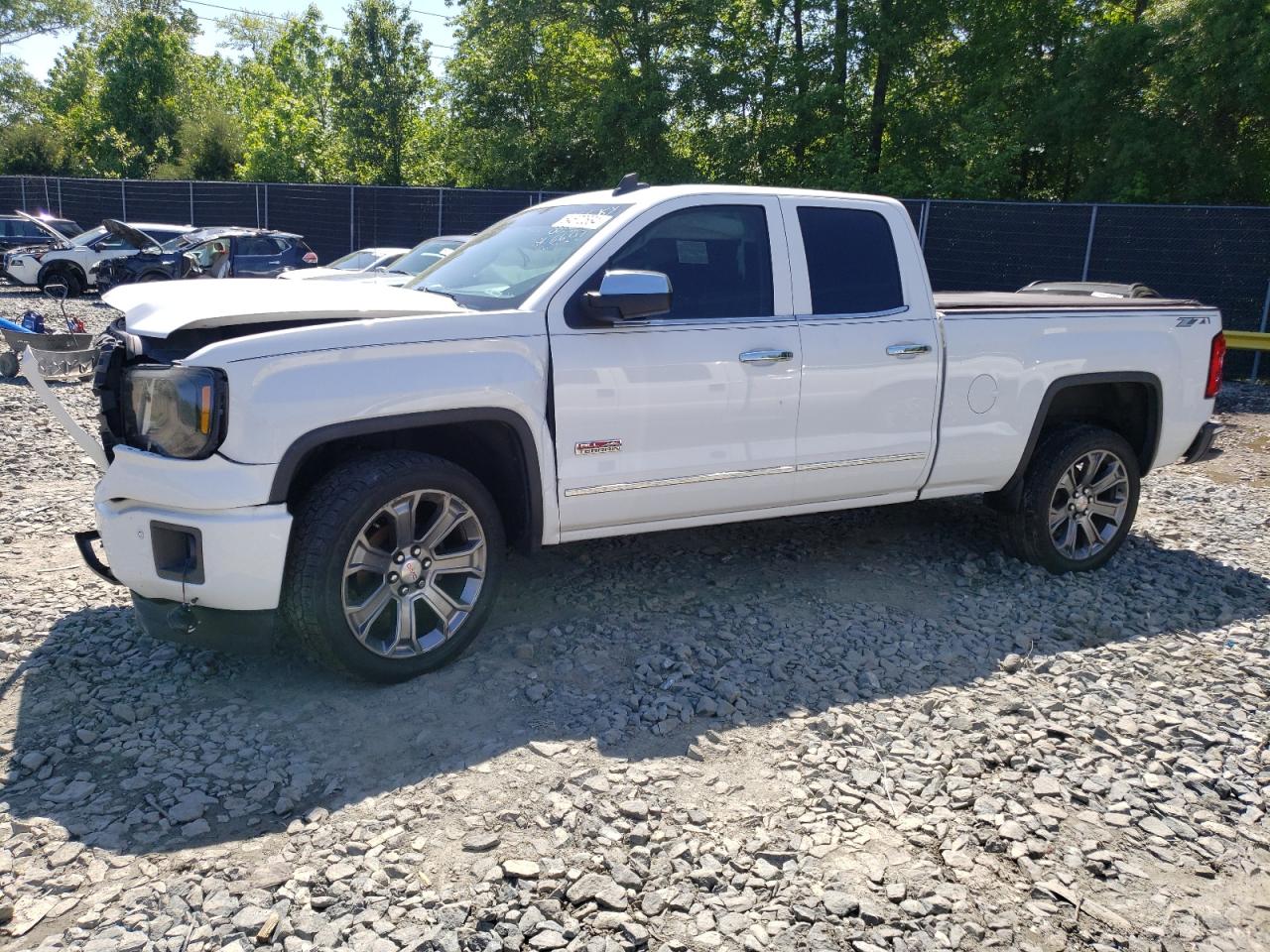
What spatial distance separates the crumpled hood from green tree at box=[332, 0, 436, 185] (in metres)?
31.3

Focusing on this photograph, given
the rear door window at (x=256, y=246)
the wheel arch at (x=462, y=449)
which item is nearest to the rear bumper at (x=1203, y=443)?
the wheel arch at (x=462, y=449)

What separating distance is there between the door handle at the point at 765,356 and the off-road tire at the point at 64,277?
21.3 meters

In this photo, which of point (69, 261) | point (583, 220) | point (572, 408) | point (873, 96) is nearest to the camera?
point (572, 408)

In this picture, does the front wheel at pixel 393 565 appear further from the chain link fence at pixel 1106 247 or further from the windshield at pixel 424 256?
the chain link fence at pixel 1106 247

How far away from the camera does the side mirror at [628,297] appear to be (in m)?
4.20

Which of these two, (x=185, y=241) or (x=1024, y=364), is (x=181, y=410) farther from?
(x=185, y=241)

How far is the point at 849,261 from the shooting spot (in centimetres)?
520

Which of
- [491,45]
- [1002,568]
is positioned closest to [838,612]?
[1002,568]

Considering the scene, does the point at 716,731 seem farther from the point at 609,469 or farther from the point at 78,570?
the point at 78,570

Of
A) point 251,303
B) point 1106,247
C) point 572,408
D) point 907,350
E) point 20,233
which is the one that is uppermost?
point 1106,247

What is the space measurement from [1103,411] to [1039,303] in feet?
2.84

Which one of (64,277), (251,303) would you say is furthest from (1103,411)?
(64,277)

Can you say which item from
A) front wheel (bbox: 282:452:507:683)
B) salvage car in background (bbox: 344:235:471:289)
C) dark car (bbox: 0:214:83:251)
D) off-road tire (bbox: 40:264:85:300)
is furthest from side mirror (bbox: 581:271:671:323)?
dark car (bbox: 0:214:83:251)

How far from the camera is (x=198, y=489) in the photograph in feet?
12.1
